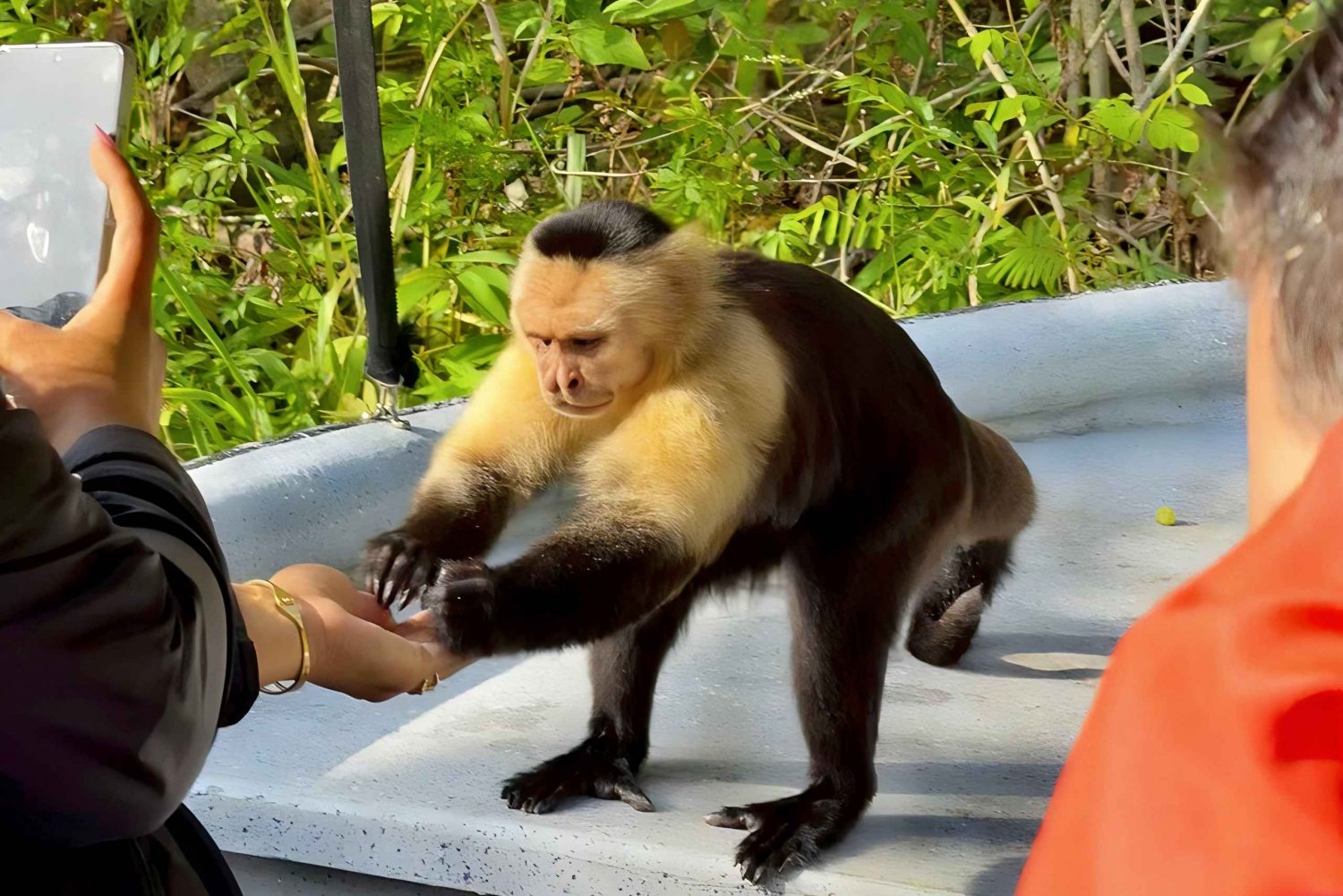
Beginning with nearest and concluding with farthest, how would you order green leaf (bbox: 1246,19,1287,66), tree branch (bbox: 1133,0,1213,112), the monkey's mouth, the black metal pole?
the monkey's mouth → the black metal pole → green leaf (bbox: 1246,19,1287,66) → tree branch (bbox: 1133,0,1213,112)

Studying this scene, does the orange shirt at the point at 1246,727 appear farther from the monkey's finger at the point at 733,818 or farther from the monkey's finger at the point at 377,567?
the monkey's finger at the point at 733,818

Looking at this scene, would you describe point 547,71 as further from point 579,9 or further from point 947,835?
point 947,835

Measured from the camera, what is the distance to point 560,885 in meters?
1.49

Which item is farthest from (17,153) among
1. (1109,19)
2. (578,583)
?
(1109,19)

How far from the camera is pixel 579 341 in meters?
1.45

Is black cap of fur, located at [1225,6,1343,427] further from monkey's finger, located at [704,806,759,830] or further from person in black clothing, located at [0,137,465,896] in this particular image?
monkey's finger, located at [704,806,759,830]

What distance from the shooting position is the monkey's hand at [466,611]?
4.10ft

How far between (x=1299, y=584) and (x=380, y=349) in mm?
1750

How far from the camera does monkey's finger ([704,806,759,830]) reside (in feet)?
4.99

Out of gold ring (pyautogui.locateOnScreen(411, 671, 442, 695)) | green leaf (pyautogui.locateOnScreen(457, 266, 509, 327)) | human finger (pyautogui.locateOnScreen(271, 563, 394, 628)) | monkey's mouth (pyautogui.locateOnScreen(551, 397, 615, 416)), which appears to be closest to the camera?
human finger (pyautogui.locateOnScreen(271, 563, 394, 628))

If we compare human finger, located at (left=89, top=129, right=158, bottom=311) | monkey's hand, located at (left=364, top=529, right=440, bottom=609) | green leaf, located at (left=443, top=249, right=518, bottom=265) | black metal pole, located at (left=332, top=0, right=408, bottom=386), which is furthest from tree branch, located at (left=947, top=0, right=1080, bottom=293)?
human finger, located at (left=89, top=129, right=158, bottom=311)

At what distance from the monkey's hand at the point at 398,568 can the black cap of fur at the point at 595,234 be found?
1.15ft

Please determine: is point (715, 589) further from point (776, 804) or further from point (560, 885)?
point (560, 885)

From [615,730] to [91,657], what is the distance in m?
1.16
